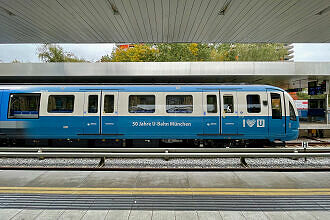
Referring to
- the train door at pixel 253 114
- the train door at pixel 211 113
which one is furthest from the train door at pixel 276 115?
the train door at pixel 211 113

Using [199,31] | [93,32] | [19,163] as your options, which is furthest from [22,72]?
[199,31]

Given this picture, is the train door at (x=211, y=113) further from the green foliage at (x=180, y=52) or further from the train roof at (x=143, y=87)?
the green foliage at (x=180, y=52)

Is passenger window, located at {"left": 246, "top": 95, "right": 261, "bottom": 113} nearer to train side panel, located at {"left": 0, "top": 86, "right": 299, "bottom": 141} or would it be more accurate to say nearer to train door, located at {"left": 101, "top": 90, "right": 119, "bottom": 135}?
train side panel, located at {"left": 0, "top": 86, "right": 299, "bottom": 141}

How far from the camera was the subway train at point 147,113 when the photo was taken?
25.5 ft

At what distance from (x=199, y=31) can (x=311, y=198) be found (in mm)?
5159

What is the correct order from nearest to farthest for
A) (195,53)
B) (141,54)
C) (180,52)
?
(180,52)
(195,53)
(141,54)

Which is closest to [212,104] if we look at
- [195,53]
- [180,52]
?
[180,52]

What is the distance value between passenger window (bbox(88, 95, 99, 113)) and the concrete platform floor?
135 inches

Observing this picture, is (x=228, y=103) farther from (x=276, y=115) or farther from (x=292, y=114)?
(x=292, y=114)

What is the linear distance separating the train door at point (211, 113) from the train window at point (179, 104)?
619mm

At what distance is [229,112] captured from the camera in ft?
25.6

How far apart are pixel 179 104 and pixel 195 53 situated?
30850mm

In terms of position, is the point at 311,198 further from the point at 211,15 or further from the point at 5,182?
the point at 5,182

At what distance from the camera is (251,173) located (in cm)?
485
